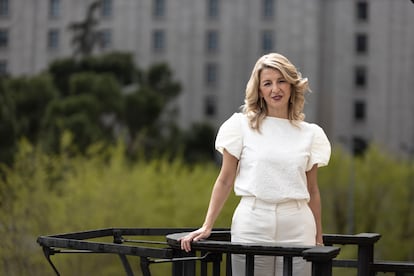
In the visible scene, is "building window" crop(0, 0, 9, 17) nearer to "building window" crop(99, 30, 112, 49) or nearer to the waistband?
"building window" crop(99, 30, 112, 49)

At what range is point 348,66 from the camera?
71.8 metres

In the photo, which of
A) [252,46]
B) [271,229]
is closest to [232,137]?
[271,229]

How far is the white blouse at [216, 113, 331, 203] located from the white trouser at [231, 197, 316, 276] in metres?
0.05

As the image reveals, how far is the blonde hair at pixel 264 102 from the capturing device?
385cm

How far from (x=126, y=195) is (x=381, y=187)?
2065cm

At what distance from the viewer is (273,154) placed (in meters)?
3.80

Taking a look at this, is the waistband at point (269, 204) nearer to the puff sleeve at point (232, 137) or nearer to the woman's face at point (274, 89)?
the puff sleeve at point (232, 137)

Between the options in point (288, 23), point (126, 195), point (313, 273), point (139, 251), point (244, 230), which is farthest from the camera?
point (288, 23)

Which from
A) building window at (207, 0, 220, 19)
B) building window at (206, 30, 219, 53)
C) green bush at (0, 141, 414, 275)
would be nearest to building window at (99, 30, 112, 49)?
building window at (206, 30, 219, 53)

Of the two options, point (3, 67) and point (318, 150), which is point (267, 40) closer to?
point (3, 67)

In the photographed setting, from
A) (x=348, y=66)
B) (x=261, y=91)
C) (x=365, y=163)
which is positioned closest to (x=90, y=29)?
(x=348, y=66)

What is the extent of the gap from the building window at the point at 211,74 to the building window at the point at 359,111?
1167 cm

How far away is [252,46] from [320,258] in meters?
68.5

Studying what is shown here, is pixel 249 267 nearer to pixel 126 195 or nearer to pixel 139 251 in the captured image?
pixel 139 251
